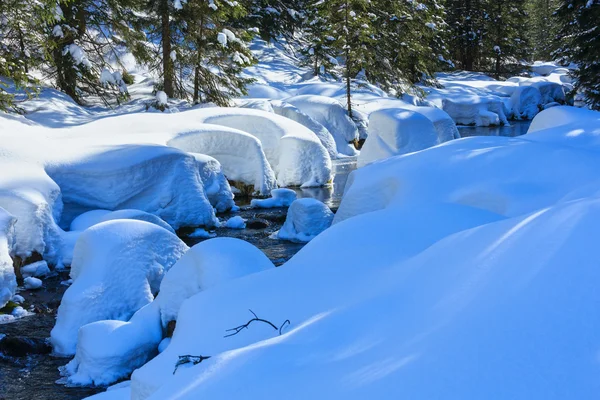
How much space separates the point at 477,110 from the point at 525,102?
14.8 feet

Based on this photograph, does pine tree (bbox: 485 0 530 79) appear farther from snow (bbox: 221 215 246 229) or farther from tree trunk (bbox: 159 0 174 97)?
snow (bbox: 221 215 246 229)

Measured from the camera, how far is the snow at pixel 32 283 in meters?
10.7

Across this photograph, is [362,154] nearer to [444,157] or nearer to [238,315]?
[444,157]

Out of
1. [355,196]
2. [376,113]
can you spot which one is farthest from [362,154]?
[355,196]

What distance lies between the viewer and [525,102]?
36.6 meters

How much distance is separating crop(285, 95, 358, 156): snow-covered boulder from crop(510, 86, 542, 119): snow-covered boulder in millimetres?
13667

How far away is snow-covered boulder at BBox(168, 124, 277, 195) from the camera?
1788cm

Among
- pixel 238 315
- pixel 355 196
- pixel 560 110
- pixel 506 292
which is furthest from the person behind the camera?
pixel 560 110

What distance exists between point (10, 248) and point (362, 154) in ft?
39.0

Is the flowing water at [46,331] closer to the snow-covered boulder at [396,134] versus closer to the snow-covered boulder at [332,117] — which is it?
the snow-covered boulder at [396,134]

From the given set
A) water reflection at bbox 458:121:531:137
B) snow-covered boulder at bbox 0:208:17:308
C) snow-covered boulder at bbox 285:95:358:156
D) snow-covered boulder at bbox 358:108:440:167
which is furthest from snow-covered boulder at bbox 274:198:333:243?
water reflection at bbox 458:121:531:137

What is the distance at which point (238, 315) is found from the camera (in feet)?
16.4

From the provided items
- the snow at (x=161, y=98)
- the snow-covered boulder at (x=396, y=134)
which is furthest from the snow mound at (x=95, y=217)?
the snow-covered boulder at (x=396, y=134)

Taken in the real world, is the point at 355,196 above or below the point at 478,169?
below
